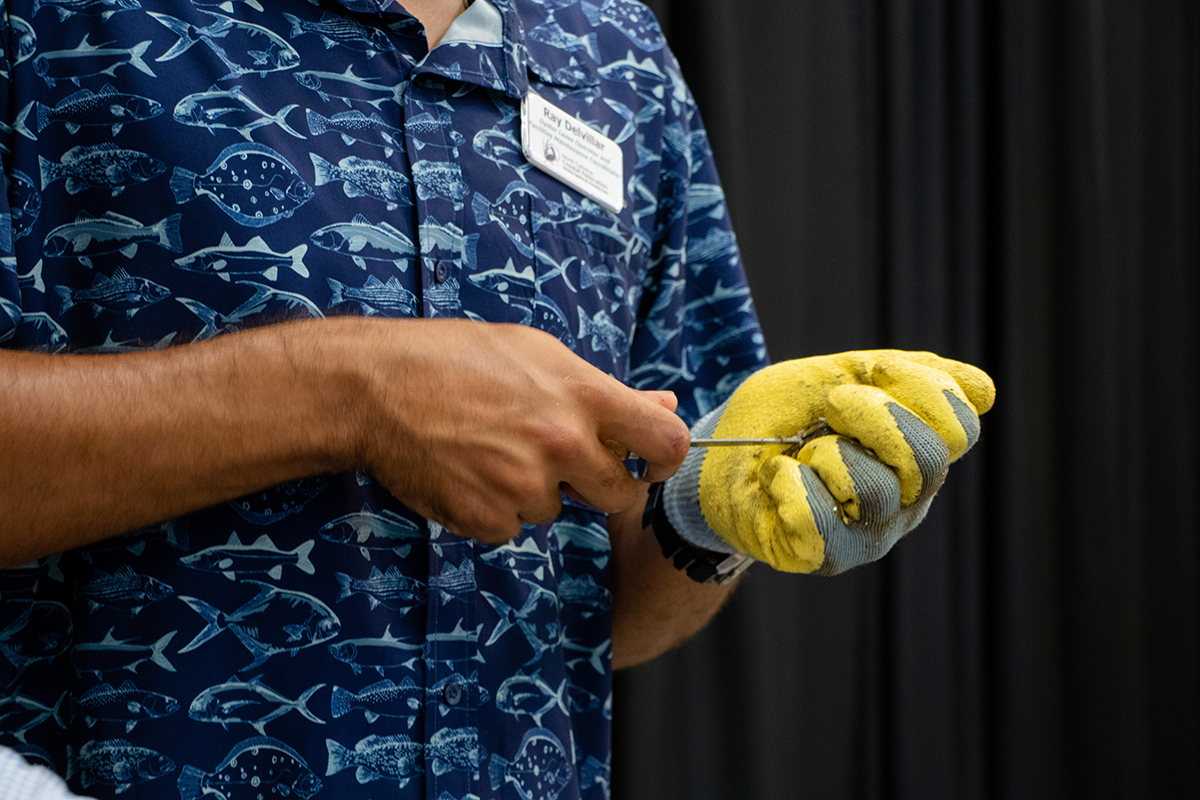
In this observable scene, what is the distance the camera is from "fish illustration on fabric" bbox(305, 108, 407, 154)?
65cm

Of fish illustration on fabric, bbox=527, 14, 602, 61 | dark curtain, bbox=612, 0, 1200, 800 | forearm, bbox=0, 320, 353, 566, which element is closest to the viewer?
forearm, bbox=0, 320, 353, 566

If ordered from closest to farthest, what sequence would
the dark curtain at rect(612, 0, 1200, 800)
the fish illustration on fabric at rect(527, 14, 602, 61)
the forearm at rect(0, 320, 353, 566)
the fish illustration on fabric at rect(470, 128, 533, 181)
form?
the forearm at rect(0, 320, 353, 566) → the fish illustration on fabric at rect(470, 128, 533, 181) → the fish illustration on fabric at rect(527, 14, 602, 61) → the dark curtain at rect(612, 0, 1200, 800)

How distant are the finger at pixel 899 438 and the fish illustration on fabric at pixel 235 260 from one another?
394 millimetres

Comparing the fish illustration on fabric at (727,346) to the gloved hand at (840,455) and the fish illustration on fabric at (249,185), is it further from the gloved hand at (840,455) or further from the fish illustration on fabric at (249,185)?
the fish illustration on fabric at (249,185)

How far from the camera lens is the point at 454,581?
65 cm

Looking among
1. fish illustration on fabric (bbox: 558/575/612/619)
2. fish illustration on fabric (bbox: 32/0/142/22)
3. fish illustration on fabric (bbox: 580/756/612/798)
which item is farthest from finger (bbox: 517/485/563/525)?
fish illustration on fabric (bbox: 32/0/142/22)

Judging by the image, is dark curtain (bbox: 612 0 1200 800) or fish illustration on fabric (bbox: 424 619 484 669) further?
dark curtain (bbox: 612 0 1200 800)

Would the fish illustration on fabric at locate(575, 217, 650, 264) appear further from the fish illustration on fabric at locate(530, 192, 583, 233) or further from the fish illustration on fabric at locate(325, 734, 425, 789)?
the fish illustration on fabric at locate(325, 734, 425, 789)

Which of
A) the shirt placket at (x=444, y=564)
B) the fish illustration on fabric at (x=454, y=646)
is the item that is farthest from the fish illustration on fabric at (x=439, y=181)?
the fish illustration on fabric at (x=454, y=646)

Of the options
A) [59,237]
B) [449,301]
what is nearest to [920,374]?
[449,301]

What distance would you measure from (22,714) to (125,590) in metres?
0.11

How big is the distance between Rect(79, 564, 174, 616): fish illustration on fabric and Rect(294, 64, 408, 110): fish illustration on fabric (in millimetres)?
353

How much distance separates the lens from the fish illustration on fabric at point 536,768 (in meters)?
0.67

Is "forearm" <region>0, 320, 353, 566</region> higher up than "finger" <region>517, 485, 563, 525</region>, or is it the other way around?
"forearm" <region>0, 320, 353, 566</region>
